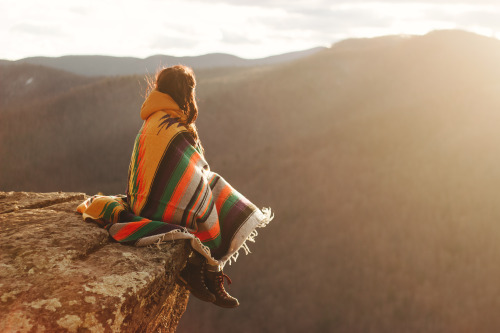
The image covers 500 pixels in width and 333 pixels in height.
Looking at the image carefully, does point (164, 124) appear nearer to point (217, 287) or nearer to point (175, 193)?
point (175, 193)

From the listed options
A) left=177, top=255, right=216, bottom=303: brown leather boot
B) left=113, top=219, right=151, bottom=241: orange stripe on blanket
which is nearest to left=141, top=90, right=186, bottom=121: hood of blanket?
left=113, top=219, right=151, bottom=241: orange stripe on blanket

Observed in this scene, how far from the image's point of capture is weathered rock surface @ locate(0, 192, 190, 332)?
187 centimetres

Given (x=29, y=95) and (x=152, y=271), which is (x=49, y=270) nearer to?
(x=152, y=271)

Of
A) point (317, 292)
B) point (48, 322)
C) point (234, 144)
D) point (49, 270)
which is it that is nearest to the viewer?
point (48, 322)

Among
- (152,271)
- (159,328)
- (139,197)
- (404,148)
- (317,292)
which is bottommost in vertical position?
(317,292)

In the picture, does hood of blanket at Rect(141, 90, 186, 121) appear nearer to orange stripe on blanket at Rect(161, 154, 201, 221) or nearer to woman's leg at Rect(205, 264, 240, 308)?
orange stripe on blanket at Rect(161, 154, 201, 221)

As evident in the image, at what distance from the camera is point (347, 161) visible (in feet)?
83.7

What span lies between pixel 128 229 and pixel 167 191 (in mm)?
383

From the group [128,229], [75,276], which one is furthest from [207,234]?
[75,276]

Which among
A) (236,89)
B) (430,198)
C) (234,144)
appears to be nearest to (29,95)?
(236,89)

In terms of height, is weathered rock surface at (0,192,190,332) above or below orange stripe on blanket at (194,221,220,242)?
above

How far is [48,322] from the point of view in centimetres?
181

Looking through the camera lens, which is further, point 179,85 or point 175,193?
point 179,85

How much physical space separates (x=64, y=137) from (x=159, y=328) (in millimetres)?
42638
